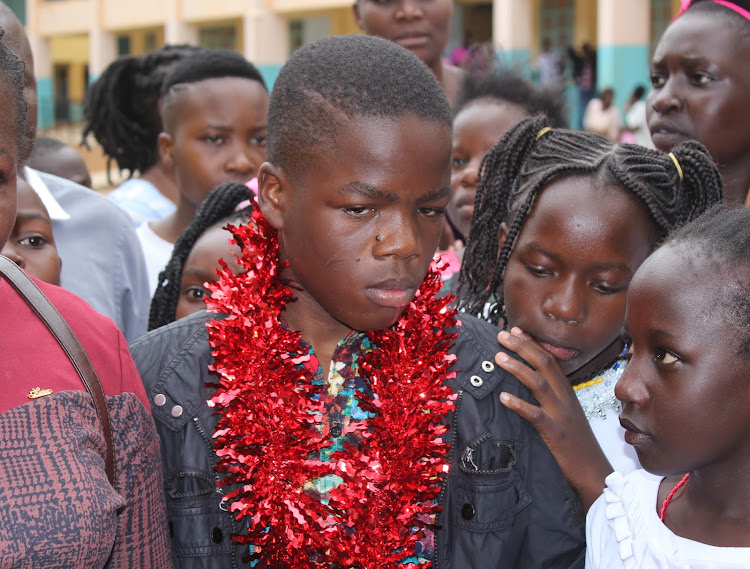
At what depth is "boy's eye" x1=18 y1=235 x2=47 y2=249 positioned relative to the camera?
250 cm

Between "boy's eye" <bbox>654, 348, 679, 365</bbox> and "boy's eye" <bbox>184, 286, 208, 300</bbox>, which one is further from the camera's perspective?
"boy's eye" <bbox>184, 286, 208, 300</bbox>

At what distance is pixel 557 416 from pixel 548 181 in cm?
82

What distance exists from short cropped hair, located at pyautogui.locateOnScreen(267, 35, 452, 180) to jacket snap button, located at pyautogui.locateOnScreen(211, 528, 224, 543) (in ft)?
2.80

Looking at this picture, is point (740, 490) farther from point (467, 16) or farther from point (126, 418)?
point (467, 16)

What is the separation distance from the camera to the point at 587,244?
7.78 feet

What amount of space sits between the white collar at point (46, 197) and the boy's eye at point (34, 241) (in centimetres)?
25

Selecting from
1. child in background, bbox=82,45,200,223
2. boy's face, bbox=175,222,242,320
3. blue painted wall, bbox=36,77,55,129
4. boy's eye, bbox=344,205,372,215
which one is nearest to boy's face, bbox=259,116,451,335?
boy's eye, bbox=344,205,372,215

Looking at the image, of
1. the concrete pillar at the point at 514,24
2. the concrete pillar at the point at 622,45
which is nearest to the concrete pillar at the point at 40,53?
the concrete pillar at the point at 514,24

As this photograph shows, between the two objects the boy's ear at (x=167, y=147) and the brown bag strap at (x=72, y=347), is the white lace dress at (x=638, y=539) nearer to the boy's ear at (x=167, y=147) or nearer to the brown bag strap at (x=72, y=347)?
the brown bag strap at (x=72, y=347)

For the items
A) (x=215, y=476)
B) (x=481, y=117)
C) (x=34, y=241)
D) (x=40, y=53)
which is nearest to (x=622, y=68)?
(x=481, y=117)

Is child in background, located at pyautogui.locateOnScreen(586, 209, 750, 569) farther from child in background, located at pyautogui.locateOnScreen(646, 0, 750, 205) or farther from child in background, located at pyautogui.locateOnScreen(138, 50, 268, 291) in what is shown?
child in background, located at pyautogui.locateOnScreen(138, 50, 268, 291)

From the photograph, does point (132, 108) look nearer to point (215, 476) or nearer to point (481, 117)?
point (481, 117)

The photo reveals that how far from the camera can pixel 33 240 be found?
99.5 inches

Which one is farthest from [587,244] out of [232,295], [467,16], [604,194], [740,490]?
[467,16]
